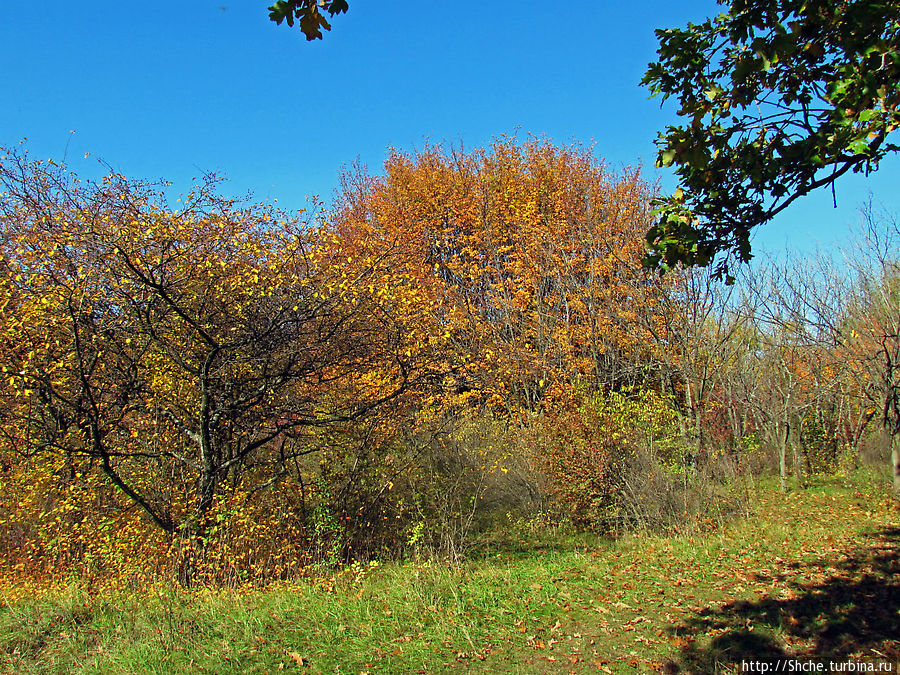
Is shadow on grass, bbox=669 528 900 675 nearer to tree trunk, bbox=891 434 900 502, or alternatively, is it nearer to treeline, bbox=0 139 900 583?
treeline, bbox=0 139 900 583

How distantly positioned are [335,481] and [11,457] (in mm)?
4400

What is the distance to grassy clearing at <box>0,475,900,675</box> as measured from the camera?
15.4ft

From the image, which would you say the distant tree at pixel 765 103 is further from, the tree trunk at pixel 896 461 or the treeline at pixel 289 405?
the tree trunk at pixel 896 461

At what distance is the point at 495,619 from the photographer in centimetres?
562

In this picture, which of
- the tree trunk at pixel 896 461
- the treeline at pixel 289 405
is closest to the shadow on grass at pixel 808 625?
the treeline at pixel 289 405

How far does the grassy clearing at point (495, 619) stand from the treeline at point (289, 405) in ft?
3.93

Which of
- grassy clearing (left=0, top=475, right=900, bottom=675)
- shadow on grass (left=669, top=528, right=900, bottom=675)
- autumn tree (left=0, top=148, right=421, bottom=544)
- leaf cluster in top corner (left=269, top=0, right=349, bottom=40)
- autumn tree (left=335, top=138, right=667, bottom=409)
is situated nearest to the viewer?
leaf cluster in top corner (left=269, top=0, right=349, bottom=40)

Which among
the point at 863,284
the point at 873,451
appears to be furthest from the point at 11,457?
the point at 873,451

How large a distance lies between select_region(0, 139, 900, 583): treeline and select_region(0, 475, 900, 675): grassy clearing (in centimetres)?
120

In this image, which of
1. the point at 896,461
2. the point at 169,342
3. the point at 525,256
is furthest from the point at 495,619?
the point at 525,256

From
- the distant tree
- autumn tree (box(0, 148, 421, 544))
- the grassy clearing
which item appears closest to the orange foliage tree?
autumn tree (box(0, 148, 421, 544))

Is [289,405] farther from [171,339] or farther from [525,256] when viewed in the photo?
[525,256]

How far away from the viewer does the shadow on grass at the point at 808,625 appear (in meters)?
4.50

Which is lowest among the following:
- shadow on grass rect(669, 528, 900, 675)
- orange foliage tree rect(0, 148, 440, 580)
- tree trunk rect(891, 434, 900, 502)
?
shadow on grass rect(669, 528, 900, 675)
